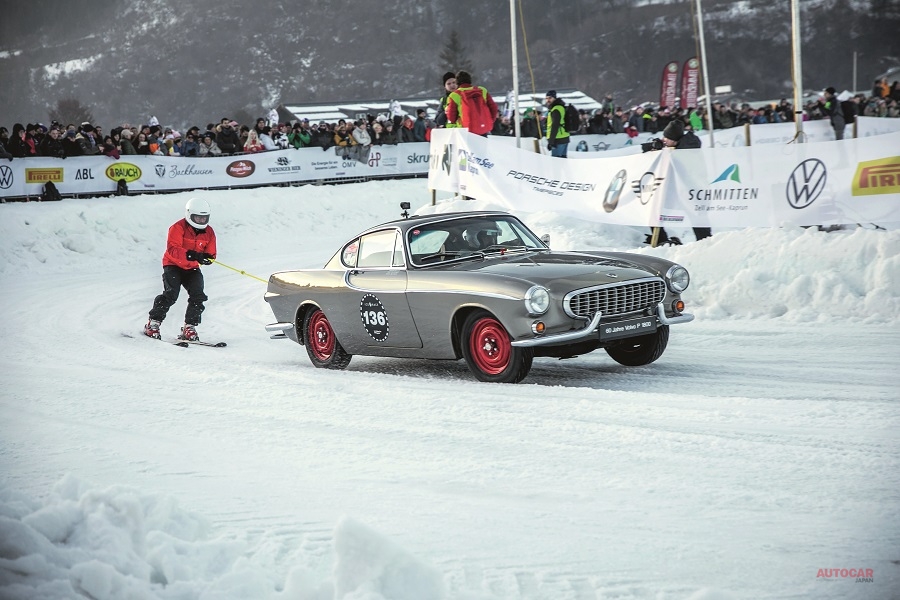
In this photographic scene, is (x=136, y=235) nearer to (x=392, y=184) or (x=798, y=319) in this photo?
(x=392, y=184)

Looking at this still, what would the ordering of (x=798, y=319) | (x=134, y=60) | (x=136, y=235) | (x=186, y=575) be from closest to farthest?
(x=186, y=575), (x=798, y=319), (x=136, y=235), (x=134, y=60)

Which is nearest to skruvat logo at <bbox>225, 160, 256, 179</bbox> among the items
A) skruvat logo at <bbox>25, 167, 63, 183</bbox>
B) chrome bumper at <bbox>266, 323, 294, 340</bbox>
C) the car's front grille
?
skruvat logo at <bbox>25, 167, 63, 183</bbox>

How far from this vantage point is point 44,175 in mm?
22672

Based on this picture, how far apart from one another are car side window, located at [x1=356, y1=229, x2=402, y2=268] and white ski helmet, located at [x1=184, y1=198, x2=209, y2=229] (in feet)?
9.58

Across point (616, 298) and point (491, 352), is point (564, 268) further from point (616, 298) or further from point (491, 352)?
point (491, 352)

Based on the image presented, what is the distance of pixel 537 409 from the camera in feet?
23.0

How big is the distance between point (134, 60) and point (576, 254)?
607 feet

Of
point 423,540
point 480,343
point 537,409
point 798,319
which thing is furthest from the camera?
point 798,319

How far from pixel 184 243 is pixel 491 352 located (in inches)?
203

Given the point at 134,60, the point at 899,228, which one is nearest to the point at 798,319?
the point at 899,228

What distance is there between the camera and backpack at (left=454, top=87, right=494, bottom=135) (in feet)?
57.5

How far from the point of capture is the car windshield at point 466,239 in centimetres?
895

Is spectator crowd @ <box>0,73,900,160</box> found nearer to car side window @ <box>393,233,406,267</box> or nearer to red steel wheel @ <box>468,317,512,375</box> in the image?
car side window @ <box>393,233,406,267</box>

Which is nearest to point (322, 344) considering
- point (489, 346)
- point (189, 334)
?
point (489, 346)
